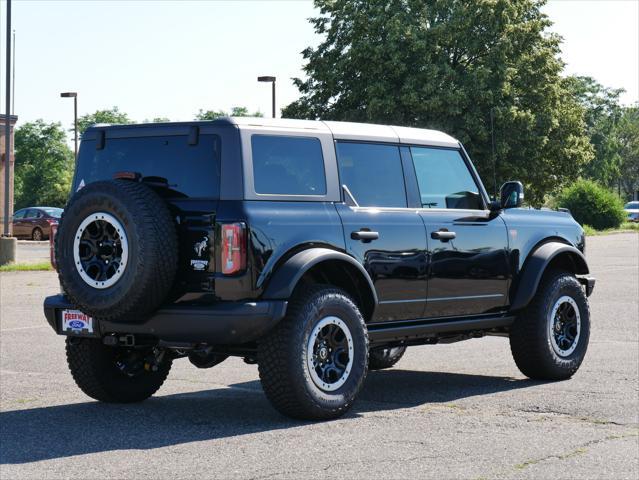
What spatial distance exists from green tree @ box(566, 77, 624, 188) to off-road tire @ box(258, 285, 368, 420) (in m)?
101

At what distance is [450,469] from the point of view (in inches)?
233

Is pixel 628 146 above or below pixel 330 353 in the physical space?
above

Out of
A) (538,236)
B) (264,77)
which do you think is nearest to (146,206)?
(538,236)

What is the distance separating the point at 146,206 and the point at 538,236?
3840mm

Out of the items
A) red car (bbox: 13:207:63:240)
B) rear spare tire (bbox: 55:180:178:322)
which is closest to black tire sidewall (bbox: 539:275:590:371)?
rear spare tire (bbox: 55:180:178:322)

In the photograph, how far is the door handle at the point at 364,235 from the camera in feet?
25.7

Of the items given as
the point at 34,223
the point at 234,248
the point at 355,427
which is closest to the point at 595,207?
the point at 34,223

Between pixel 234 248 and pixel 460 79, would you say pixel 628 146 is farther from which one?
pixel 234 248

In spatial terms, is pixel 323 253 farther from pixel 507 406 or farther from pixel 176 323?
pixel 507 406

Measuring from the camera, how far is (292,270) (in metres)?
7.24

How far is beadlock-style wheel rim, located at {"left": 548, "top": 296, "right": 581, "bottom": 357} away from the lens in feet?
31.1

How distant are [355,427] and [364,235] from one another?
4.55 ft

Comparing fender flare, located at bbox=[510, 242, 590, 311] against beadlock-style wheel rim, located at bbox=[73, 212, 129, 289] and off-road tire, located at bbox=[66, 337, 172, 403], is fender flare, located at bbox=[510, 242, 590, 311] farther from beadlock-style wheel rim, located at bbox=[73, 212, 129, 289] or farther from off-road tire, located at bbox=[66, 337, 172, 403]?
beadlock-style wheel rim, located at bbox=[73, 212, 129, 289]

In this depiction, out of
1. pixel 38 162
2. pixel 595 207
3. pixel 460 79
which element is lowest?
pixel 595 207
